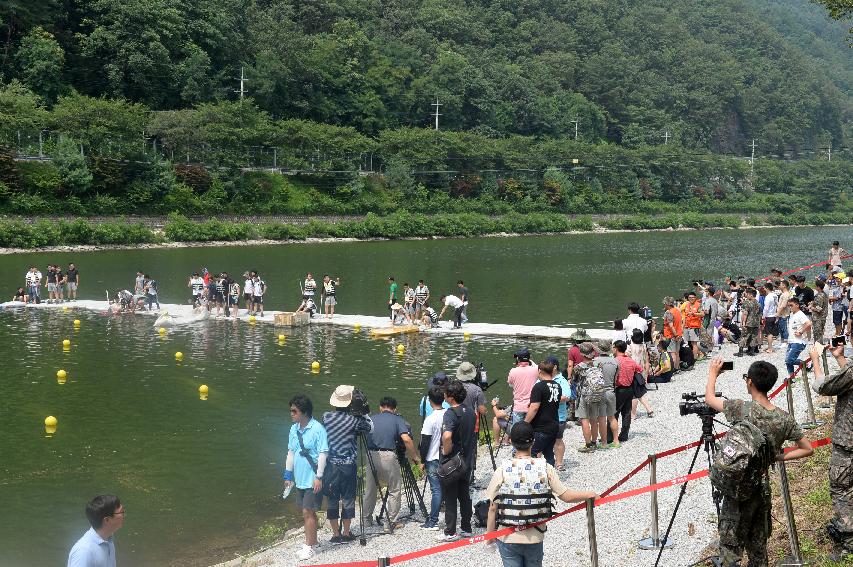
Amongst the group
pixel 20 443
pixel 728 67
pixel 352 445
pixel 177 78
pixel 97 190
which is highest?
pixel 728 67

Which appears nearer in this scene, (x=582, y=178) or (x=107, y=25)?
(x=107, y=25)

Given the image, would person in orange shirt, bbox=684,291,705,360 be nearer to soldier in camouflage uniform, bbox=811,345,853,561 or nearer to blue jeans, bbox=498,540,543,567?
soldier in camouflage uniform, bbox=811,345,853,561

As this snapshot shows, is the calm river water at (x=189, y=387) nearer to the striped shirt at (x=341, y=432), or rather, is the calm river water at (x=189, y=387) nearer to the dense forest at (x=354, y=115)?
the striped shirt at (x=341, y=432)

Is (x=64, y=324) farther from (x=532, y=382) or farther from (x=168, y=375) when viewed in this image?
(x=532, y=382)

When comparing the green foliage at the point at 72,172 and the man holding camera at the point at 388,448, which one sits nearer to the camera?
the man holding camera at the point at 388,448

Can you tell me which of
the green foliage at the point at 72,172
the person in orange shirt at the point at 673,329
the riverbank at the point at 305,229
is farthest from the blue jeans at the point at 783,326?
the green foliage at the point at 72,172

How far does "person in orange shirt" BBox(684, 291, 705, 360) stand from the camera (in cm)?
2259

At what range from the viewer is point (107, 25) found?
3708 inches

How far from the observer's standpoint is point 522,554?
24.7ft

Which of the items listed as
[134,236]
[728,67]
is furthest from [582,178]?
[728,67]

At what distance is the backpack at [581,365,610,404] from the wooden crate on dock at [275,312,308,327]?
1924 centimetres

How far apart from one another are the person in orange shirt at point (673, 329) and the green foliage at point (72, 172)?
60444 millimetres

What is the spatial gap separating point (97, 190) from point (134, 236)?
9.60 metres

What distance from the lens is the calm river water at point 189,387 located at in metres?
13.6
